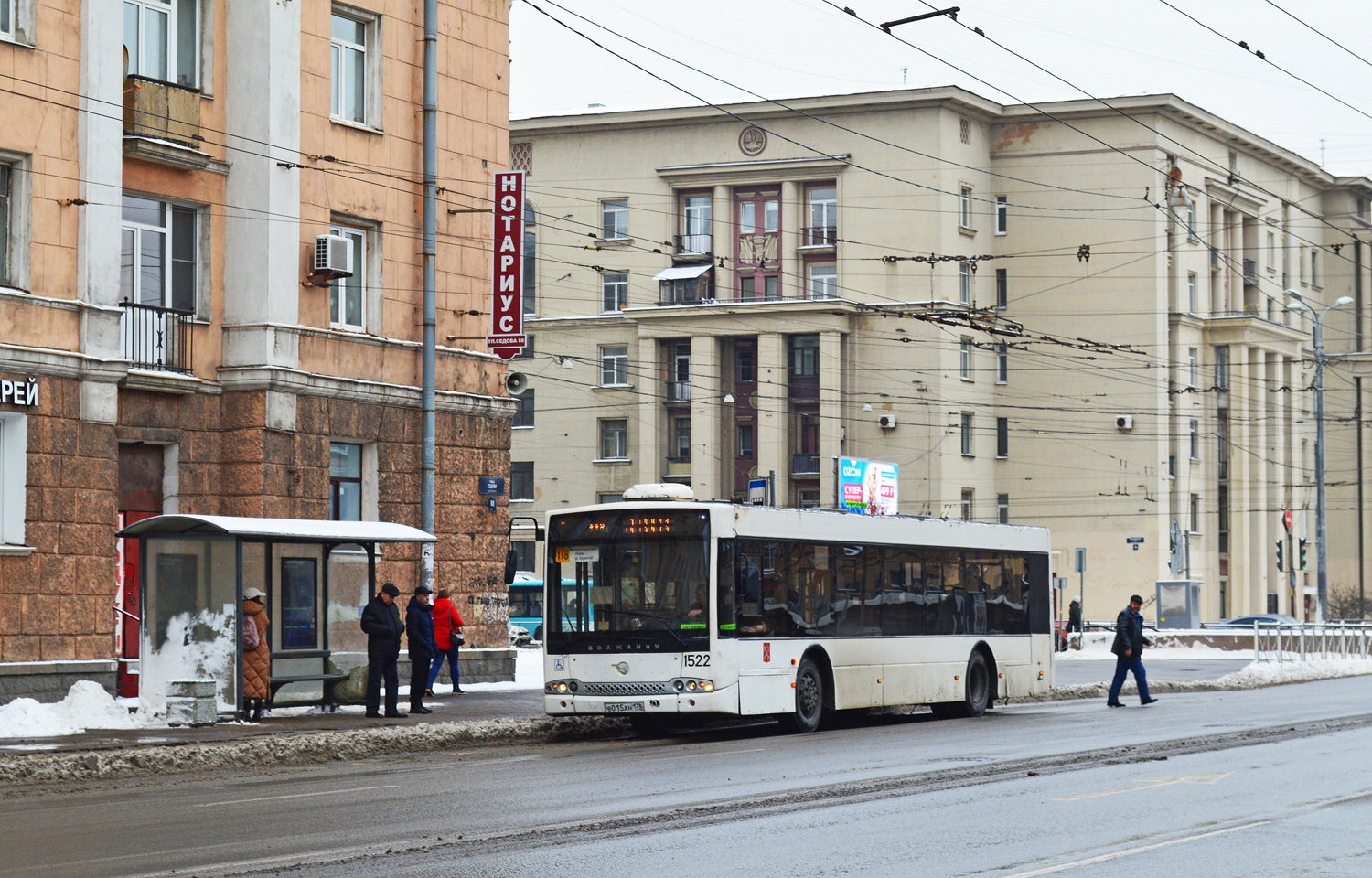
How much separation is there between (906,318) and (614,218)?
12377 millimetres

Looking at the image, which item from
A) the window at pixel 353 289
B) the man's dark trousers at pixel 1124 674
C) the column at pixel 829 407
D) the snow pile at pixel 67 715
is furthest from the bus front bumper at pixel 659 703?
the column at pixel 829 407

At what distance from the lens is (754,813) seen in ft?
41.9

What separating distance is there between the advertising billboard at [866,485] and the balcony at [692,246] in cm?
1899

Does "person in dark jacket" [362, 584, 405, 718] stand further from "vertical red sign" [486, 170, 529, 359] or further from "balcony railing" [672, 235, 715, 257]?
"balcony railing" [672, 235, 715, 257]

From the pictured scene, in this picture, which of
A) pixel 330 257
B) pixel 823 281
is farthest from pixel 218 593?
pixel 823 281

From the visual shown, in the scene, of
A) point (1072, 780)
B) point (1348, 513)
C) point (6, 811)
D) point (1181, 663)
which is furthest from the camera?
point (1348, 513)

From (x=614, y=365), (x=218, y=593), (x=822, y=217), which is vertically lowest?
(x=218, y=593)

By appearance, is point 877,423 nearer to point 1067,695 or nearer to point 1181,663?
point 1181,663

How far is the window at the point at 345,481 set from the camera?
92.7 feet

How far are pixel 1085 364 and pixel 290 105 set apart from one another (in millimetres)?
48365

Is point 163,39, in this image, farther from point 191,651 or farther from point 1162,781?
point 1162,781

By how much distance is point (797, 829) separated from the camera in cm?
1182

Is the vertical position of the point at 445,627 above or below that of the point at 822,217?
below

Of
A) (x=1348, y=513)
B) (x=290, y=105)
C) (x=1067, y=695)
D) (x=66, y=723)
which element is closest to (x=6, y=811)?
(x=66, y=723)
